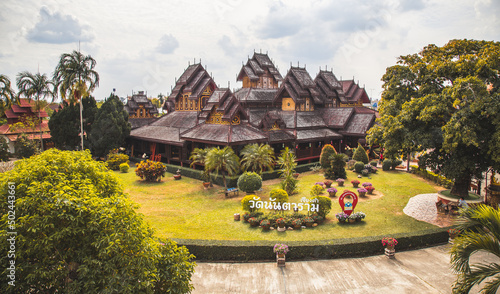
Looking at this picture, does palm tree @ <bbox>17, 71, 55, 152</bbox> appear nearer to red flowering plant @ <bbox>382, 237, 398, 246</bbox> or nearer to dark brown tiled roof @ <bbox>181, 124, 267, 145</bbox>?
dark brown tiled roof @ <bbox>181, 124, 267, 145</bbox>

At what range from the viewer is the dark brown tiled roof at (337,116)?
40219 mm

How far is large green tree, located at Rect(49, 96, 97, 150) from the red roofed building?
5.44 meters

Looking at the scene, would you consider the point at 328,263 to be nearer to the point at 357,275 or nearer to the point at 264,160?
the point at 357,275

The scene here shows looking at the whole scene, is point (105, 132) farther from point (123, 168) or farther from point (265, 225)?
point (265, 225)

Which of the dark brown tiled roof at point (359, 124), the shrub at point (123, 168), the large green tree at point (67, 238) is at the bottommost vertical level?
the shrub at point (123, 168)

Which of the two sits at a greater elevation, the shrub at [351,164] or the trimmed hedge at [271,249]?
the shrub at [351,164]

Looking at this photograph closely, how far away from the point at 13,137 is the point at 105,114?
46.0 feet

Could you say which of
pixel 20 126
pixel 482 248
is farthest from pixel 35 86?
pixel 482 248

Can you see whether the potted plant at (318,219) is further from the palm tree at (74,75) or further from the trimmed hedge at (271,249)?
the palm tree at (74,75)

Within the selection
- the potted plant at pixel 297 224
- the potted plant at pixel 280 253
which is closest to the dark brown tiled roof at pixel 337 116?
the potted plant at pixel 297 224

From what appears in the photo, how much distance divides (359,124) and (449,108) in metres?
22.5

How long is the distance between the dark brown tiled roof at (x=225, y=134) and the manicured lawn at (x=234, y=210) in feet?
14.2

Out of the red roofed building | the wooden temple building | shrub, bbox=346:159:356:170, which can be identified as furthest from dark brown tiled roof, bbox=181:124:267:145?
the red roofed building

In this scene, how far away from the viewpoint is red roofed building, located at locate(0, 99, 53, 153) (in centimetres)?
3909
